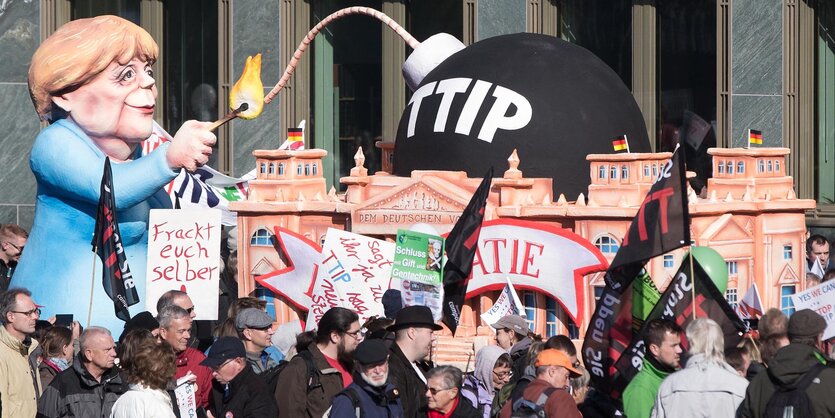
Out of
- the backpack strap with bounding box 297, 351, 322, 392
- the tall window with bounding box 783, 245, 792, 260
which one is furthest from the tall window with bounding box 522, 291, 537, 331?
the backpack strap with bounding box 297, 351, 322, 392

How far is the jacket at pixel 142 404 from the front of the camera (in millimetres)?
8375

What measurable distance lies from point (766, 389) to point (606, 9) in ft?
46.0

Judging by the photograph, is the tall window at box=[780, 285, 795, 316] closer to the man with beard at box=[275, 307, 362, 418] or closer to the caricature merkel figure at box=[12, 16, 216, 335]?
the caricature merkel figure at box=[12, 16, 216, 335]

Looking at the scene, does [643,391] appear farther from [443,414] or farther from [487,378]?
[487,378]

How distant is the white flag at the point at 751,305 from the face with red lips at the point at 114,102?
464cm

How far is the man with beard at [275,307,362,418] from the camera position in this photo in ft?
31.2

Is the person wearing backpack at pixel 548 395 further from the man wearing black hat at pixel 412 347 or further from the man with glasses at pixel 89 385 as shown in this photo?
the man with glasses at pixel 89 385

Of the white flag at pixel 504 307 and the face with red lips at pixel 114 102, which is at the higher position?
the face with red lips at pixel 114 102

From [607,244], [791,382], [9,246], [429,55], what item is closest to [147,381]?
[791,382]

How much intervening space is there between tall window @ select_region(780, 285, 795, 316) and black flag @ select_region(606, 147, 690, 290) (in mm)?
3586

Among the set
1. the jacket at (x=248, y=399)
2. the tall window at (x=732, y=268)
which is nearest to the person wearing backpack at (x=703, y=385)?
the jacket at (x=248, y=399)

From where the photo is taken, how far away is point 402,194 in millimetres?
13977

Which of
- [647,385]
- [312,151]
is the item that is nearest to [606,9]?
[312,151]

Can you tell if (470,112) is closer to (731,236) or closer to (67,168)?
(731,236)
